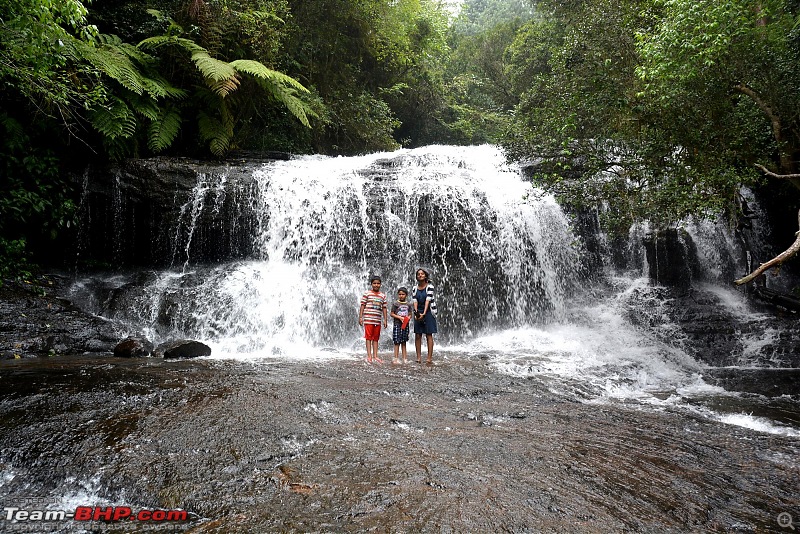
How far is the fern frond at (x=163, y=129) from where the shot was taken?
1115cm

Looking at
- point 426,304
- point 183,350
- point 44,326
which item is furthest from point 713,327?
point 44,326

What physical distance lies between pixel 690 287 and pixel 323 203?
8945 millimetres

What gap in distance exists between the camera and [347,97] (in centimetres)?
1697

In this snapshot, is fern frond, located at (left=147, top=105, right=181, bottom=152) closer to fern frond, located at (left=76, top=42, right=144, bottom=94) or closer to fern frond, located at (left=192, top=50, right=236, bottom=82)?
fern frond, located at (left=76, top=42, right=144, bottom=94)

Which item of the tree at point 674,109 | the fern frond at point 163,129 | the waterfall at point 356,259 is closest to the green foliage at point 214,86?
the fern frond at point 163,129

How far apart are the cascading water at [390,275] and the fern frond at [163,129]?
152 cm

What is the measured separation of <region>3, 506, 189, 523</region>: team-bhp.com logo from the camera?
2.58m

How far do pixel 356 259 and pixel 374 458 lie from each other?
25.5 ft

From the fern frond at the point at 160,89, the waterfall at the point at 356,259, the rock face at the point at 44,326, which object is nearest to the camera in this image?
the rock face at the point at 44,326

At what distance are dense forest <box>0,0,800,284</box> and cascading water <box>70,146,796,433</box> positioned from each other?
1.69 metres

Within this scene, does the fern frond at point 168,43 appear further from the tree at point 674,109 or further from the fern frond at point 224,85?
the tree at point 674,109

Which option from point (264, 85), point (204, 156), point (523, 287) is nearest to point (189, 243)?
point (204, 156)

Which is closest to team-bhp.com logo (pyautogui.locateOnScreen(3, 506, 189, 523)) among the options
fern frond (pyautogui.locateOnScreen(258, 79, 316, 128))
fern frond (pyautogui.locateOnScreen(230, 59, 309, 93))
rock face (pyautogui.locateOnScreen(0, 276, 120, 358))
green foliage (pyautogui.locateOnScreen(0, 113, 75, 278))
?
rock face (pyautogui.locateOnScreen(0, 276, 120, 358))

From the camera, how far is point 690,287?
11.2 m
